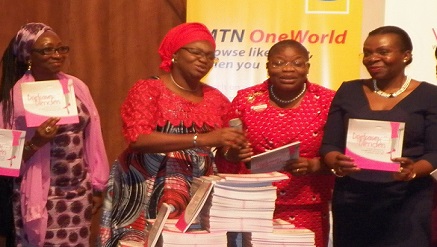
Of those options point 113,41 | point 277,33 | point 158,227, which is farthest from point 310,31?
point 158,227

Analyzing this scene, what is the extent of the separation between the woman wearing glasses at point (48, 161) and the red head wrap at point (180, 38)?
606mm

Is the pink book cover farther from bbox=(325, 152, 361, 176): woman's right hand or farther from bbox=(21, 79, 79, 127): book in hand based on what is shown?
bbox=(325, 152, 361, 176): woman's right hand

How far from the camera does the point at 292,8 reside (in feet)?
19.8

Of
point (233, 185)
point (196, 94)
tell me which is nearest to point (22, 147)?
point (196, 94)

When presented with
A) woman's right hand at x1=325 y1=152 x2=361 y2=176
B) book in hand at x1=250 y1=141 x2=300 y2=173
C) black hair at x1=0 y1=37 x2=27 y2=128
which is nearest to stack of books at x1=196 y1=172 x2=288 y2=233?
book in hand at x1=250 y1=141 x2=300 y2=173

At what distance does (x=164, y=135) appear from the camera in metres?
4.30

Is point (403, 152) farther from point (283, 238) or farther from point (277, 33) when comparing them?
point (277, 33)

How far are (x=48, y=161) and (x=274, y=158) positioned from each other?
4.38ft

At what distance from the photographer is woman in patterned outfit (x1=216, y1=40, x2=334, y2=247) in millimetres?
4414

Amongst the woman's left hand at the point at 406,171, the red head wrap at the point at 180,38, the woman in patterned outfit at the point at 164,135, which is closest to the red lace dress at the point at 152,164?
the woman in patterned outfit at the point at 164,135

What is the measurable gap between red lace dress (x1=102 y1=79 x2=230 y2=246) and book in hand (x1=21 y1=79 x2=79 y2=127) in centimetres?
32

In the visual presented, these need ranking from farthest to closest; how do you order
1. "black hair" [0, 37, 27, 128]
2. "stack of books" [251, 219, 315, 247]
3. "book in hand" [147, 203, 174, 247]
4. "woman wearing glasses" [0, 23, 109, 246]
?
"black hair" [0, 37, 27, 128], "woman wearing glasses" [0, 23, 109, 246], "stack of books" [251, 219, 315, 247], "book in hand" [147, 203, 174, 247]

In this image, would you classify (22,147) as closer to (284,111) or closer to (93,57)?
(284,111)

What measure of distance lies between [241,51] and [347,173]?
2.18 metres
